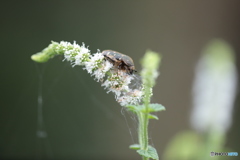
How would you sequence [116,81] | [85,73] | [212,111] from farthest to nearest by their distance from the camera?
[85,73]
[116,81]
[212,111]

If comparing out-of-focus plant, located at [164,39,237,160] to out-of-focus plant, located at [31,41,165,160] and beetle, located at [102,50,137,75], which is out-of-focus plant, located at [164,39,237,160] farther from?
beetle, located at [102,50,137,75]

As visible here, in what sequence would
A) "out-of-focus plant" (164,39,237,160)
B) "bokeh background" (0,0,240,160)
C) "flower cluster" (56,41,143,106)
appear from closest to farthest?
"out-of-focus plant" (164,39,237,160) → "flower cluster" (56,41,143,106) → "bokeh background" (0,0,240,160)

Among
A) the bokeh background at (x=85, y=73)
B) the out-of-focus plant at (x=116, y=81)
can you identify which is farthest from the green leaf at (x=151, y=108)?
the bokeh background at (x=85, y=73)

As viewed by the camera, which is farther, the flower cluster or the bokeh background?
the bokeh background

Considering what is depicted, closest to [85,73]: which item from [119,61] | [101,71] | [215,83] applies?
[119,61]

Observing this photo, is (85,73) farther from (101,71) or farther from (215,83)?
(215,83)

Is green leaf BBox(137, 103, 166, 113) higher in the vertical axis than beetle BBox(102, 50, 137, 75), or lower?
lower

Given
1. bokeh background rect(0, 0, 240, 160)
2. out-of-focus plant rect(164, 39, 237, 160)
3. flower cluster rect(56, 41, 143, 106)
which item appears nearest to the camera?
out-of-focus plant rect(164, 39, 237, 160)

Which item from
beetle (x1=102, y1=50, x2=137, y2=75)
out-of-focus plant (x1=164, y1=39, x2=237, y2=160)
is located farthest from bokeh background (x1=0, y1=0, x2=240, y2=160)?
out-of-focus plant (x1=164, y1=39, x2=237, y2=160)
